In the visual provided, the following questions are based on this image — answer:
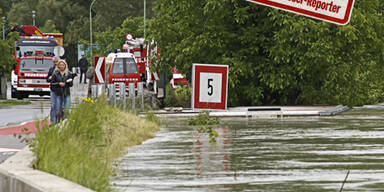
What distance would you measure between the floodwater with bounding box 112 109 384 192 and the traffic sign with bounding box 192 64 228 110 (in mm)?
843

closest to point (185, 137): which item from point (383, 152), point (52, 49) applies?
point (383, 152)

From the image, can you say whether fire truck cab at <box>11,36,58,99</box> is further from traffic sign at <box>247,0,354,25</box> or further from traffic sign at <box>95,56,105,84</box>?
traffic sign at <box>247,0,354,25</box>

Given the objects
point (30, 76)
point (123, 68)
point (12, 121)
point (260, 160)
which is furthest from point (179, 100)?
point (260, 160)

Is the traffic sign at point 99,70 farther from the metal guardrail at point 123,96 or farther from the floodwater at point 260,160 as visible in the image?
the floodwater at point 260,160

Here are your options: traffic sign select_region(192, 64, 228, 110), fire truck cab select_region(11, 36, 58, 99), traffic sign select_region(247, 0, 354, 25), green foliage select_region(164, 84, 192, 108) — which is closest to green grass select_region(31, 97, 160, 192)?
traffic sign select_region(192, 64, 228, 110)

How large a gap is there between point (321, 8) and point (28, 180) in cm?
877

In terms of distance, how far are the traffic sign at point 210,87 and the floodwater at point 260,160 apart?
33.2 inches

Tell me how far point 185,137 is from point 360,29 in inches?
532

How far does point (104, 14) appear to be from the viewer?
331 feet

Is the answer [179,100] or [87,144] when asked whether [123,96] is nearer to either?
[179,100]

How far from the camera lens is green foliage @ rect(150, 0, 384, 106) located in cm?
2867

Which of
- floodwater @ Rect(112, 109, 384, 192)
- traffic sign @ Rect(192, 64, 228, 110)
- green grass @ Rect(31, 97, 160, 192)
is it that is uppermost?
traffic sign @ Rect(192, 64, 228, 110)

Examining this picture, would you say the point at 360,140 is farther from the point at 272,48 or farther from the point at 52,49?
the point at 52,49

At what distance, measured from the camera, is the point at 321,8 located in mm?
15695
